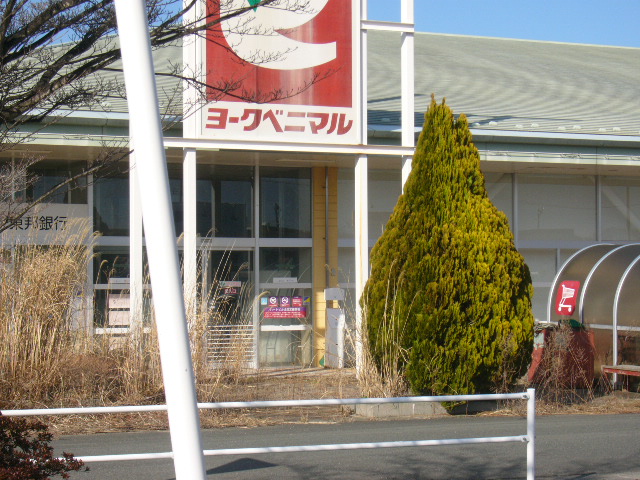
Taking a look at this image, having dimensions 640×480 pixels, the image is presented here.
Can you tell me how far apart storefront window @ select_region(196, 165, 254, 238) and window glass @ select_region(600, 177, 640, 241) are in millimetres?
6700

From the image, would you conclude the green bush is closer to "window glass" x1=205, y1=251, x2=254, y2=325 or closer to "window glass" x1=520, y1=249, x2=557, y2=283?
"window glass" x1=205, y1=251, x2=254, y2=325

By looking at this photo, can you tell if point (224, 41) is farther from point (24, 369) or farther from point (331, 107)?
point (24, 369)

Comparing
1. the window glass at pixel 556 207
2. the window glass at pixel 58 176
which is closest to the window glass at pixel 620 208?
the window glass at pixel 556 207

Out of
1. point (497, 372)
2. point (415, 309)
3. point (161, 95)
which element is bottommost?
point (497, 372)

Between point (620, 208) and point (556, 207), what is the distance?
51.7 inches

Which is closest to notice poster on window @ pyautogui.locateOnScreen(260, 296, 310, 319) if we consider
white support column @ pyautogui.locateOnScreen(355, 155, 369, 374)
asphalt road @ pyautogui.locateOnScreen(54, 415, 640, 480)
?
white support column @ pyautogui.locateOnScreen(355, 155, 369, 374)

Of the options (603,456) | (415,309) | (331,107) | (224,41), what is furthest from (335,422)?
(224,41)

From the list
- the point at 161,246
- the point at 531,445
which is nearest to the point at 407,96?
→ the point at 531,445

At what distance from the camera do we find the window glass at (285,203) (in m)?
14.2

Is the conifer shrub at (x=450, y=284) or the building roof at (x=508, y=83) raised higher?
the building roof at (x=508, y=83)

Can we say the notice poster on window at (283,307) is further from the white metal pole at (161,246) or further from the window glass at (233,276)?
the white metal pole at (161,246)

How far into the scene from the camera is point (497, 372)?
30.9 ft

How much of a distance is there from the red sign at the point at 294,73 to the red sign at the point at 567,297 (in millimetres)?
3931

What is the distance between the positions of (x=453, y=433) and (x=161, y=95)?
7.16 meters
